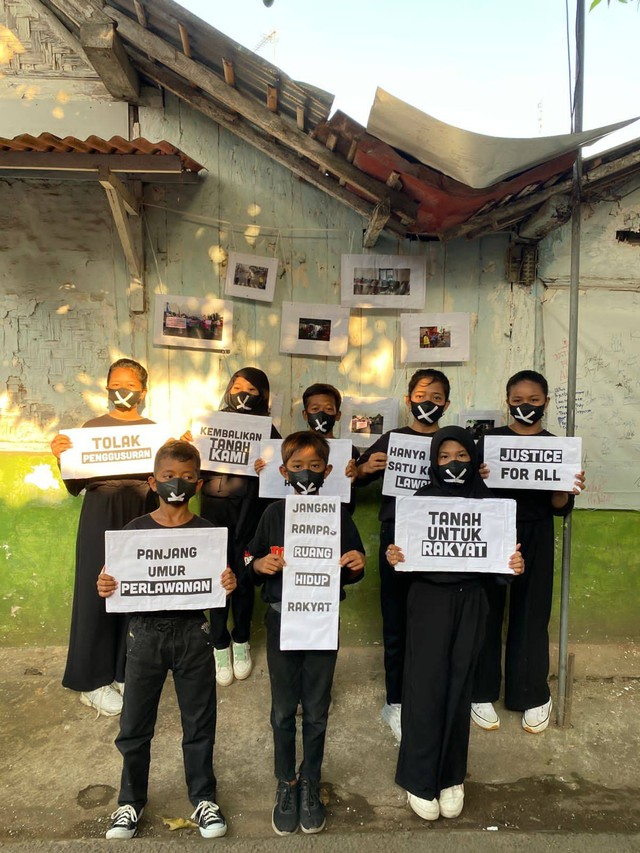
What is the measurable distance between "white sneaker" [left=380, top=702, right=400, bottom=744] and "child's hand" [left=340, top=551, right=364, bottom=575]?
1.27 meters

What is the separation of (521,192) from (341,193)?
1.17 metres

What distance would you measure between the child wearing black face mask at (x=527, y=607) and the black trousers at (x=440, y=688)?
798 millimetres

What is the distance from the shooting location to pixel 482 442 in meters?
3.28

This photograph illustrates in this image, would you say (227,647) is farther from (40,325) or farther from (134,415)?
(40,325)

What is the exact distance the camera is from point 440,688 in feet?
8.15

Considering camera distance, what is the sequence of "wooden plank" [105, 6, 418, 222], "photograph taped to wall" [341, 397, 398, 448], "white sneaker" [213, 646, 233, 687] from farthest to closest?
"photograph taped to wall" [341, 397, 398, 448] < "white sneaker" [213, 646, 233, 687] < "wooden plank" [105, 6, 418, 222]

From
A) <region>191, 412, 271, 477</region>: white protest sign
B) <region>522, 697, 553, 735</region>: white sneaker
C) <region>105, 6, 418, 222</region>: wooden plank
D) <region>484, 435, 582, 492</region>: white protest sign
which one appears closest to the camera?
<region>484, 435, 582, 492</region>: white protest sign

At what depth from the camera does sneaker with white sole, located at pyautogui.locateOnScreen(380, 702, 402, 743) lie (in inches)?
125

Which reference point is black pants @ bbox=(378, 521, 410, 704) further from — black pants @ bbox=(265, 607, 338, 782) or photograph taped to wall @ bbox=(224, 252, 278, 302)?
photograph taped to wall @ bbox=(224, 252, 278, 302)

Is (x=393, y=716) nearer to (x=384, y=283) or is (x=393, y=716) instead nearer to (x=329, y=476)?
(x=329, y=476)

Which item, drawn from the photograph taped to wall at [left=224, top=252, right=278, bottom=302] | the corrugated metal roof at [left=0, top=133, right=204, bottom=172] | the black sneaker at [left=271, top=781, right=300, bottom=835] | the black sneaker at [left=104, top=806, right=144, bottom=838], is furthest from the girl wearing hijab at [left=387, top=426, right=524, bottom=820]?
the corrugated metal roof at [left=0, top=133, right=204, bottom=172]

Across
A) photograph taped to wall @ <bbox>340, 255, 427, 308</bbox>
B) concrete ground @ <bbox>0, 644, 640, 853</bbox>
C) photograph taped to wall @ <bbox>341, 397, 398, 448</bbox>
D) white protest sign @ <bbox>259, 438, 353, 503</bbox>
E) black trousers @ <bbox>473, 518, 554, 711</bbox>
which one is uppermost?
photograph taped to wall @ <bbox>340, 255, 427, 308</bbox>

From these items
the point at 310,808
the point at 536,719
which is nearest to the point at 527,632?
the point at 536,719

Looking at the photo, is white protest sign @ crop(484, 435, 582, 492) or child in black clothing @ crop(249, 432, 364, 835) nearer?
child in black clothing @ crop(249, 432, 364, 835)
